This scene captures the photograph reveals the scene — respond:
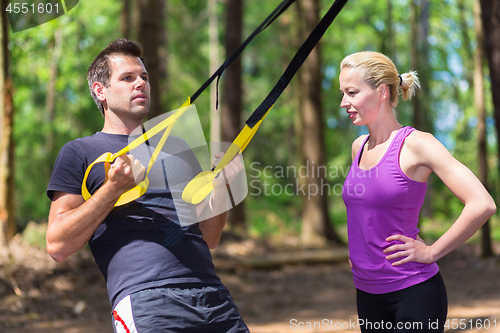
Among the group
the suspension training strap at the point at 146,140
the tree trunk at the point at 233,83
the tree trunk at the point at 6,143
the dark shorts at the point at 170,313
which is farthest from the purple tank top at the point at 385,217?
the tree trunk at the point at 233,83

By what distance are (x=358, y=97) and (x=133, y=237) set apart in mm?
1244

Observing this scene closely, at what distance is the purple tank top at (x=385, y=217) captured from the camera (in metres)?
2.03

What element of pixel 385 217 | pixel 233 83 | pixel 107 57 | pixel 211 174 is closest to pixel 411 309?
pixel 385 217

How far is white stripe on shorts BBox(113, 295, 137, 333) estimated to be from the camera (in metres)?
1.99

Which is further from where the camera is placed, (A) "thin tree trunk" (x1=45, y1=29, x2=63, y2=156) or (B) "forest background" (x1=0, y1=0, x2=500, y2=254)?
(A) "thin tree trunk" (x1=45, y1=29, x2=63, y2=156)

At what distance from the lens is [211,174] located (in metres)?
2.18

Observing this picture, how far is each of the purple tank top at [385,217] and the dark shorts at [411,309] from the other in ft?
0.11

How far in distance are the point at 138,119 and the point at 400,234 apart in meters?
1.45

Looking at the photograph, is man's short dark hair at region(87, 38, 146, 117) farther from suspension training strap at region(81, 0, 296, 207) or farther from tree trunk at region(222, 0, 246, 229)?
tree trunk at region(222, 0, 246, 229)

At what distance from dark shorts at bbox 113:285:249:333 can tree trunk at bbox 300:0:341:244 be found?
1039 centimetres

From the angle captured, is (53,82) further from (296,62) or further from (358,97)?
(358,97)

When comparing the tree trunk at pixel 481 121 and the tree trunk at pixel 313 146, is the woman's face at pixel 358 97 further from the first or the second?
the tree trunk at pixel 313 146

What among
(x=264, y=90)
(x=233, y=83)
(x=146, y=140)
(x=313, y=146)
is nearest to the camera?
(x=146, y=140)

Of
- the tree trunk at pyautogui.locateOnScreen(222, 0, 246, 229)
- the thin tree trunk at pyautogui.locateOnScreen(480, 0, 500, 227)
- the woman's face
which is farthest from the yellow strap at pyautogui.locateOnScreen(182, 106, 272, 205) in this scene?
the tree trunk at pyautogui.locateOnScreen(222, 0, 246, 229)
